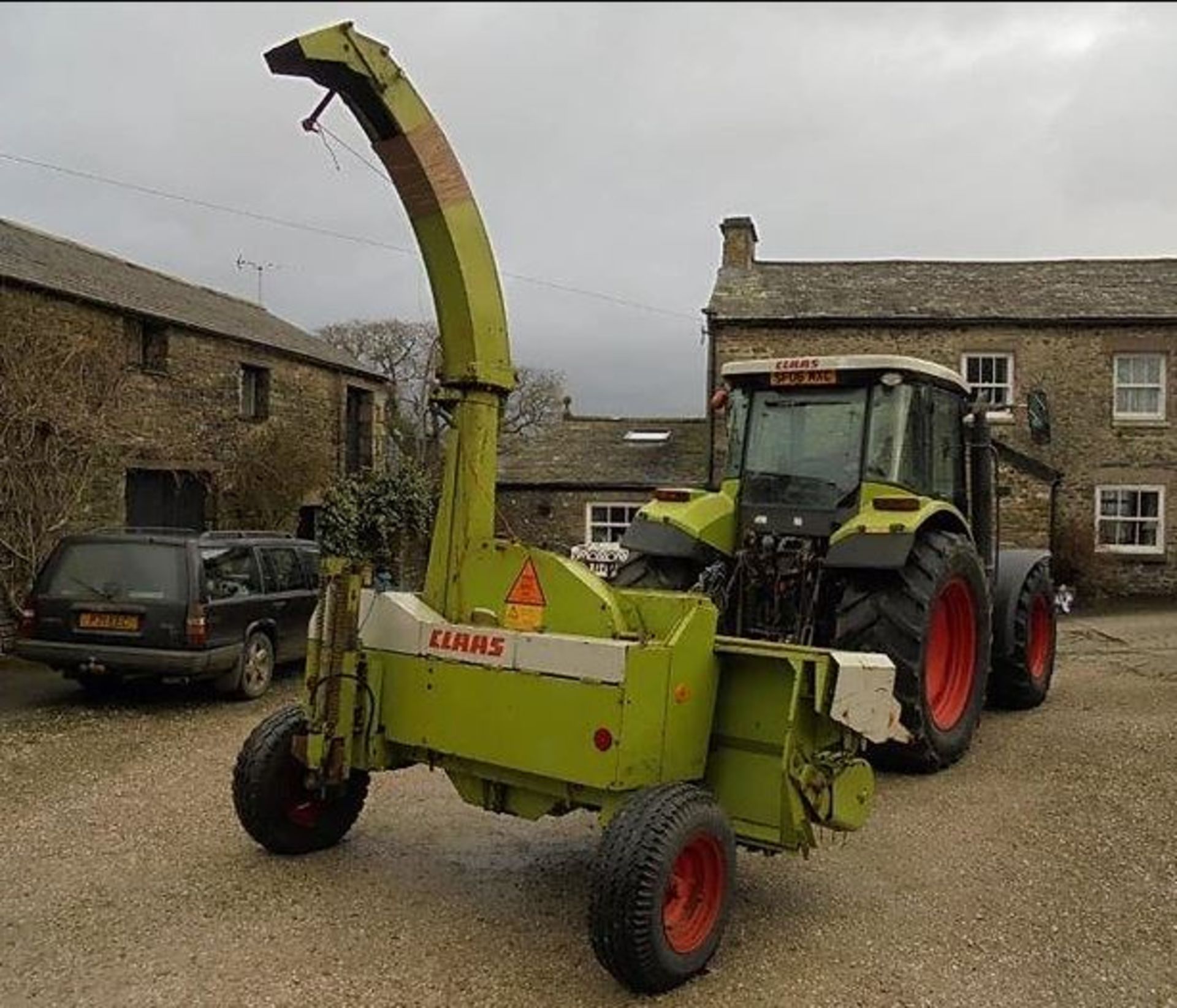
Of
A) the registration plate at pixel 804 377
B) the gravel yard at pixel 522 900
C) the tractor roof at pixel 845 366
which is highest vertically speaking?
the tractor roof at pixel 845 366

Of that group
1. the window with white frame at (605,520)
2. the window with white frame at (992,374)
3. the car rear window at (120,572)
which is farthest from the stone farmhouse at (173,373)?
the window with white frame at (992,374)

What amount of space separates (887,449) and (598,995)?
4.33m

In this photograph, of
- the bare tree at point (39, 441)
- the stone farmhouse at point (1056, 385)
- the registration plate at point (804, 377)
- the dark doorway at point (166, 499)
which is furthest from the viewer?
the stone farmhouse at point (1056, 385)

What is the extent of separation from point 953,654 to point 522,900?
386cm

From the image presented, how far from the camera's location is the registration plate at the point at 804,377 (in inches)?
290

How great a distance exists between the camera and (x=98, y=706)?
30.3 feet

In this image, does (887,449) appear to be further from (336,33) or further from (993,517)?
(336,33)

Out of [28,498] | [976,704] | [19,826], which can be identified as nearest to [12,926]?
[19,826]

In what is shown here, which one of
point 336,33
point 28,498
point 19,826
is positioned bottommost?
point 19,826

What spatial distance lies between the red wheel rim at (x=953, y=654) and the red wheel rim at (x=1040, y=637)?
177cm

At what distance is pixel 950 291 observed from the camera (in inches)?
866

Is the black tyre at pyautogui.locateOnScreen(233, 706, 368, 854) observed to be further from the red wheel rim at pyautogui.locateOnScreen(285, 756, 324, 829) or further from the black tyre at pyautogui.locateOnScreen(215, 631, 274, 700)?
the black tyre at pyautogui.locateOnScreen(215, 631, 274, 700)

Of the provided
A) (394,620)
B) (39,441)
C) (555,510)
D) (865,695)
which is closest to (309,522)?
(555,510)

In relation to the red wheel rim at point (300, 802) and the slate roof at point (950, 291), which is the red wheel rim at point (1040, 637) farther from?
the slate roof at point (950, 291)
